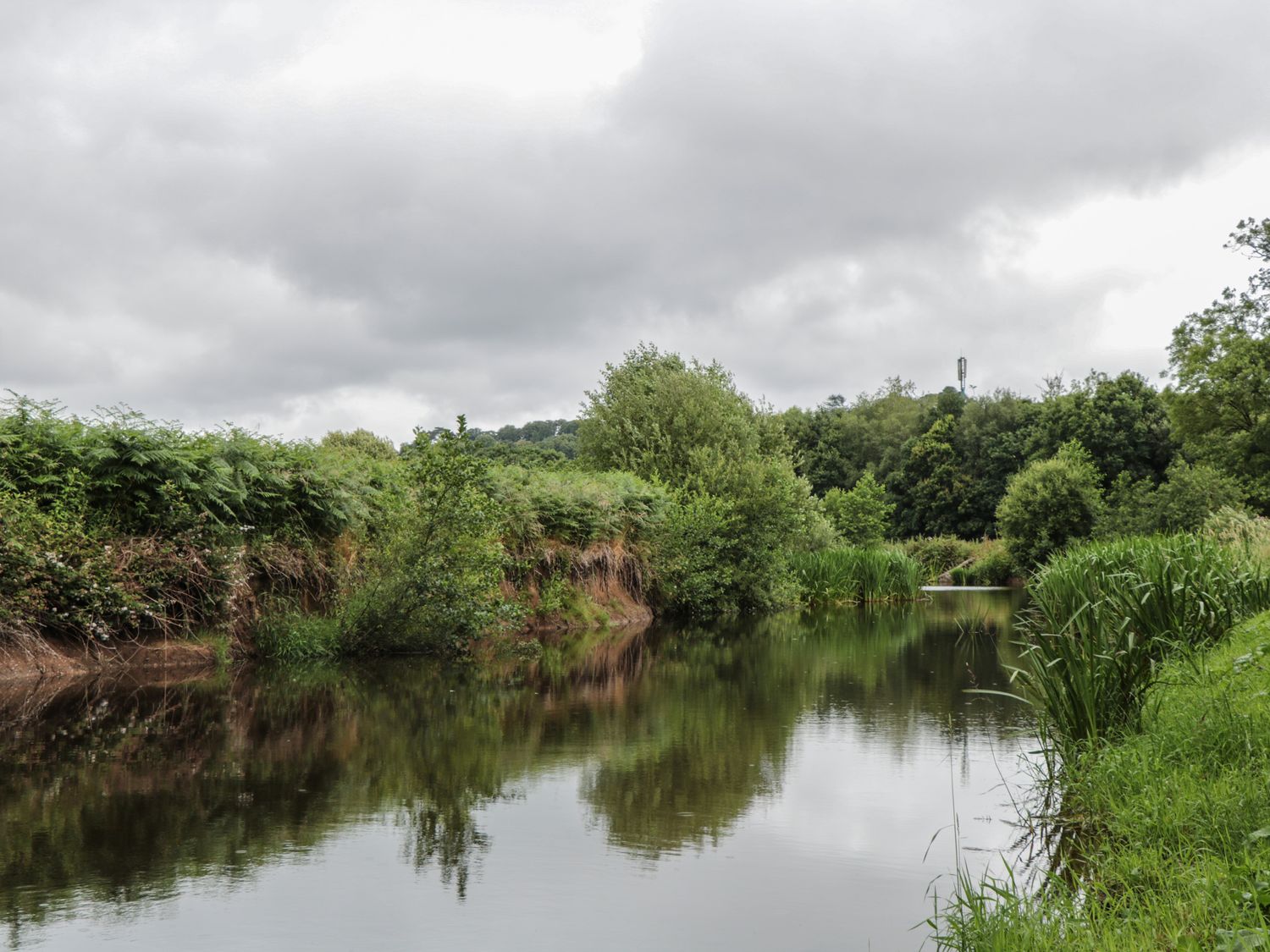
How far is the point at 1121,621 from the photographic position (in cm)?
888

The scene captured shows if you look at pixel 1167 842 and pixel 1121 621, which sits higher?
pixel 1121 621

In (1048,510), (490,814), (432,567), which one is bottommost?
(490,814)

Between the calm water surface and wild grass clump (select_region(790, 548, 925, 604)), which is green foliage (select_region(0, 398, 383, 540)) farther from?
wild grass clump (select_region(790, 548, 925, 604))

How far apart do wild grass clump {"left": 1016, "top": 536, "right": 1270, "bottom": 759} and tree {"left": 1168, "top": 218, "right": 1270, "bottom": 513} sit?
27785mm

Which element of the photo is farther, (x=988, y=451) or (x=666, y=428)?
(x=988, y=451)

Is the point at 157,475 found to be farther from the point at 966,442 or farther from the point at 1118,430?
the point at 966,442

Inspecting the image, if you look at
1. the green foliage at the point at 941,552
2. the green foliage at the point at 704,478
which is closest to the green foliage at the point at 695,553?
the green foliage at the point at 704,478

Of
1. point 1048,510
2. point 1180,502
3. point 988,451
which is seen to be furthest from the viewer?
point 988,451

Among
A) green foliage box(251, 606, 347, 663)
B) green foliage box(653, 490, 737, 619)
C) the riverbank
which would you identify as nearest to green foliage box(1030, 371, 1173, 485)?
green foliage box(653, 490, 737, 619)

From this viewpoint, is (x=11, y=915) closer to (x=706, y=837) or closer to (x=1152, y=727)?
(x=706, y=837)

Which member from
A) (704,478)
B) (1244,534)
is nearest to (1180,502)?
(704,478)

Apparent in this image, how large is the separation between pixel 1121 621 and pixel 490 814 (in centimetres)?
534

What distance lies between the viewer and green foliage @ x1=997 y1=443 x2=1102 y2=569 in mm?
52375

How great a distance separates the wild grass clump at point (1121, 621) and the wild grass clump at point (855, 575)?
1878 cm
